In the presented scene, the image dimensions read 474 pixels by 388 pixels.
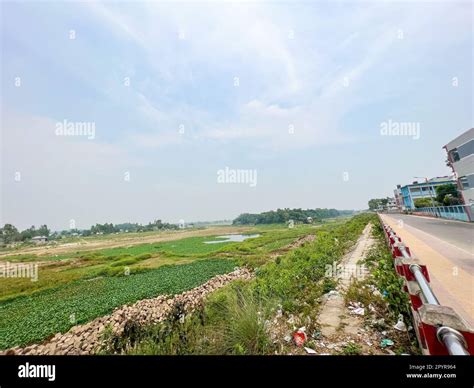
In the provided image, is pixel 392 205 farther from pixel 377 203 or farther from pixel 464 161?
pixel 464 161

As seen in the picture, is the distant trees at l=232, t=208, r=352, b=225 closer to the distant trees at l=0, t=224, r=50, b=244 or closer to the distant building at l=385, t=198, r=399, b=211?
the distant trees at l=0, t=224, r=50, b=244

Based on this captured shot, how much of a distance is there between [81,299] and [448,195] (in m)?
20.1

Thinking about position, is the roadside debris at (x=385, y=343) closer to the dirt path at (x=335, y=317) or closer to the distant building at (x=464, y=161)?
the dirt path at (x=335, y=317)

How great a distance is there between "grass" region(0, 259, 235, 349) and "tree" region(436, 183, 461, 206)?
14.5 m

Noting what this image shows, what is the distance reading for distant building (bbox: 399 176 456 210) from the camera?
57.3ft

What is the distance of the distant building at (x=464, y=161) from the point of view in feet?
36.7

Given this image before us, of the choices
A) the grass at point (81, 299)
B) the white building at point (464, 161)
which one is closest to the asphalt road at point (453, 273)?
the grass at point (81, 299)

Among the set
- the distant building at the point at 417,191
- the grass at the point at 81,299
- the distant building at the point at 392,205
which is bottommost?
the grass at the point at 81,299

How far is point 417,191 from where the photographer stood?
2055 cm

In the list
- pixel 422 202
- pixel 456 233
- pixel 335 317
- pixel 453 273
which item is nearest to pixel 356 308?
pixel 335 317

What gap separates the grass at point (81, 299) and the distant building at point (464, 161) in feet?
45.9
